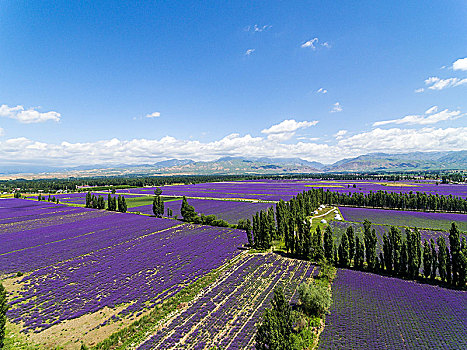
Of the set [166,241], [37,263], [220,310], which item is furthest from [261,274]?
[37,263]

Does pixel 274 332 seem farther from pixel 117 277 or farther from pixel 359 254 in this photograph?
pixel 117 277

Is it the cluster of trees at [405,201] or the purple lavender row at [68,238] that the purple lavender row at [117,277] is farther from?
the cluster of trees at [405,201]

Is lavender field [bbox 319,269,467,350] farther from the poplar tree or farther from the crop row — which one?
the crop row

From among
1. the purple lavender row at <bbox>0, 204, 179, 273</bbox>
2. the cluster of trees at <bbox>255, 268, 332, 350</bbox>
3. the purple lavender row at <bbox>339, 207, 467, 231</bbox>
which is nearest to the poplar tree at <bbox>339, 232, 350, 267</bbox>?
the cluster of trees at <bbox>255, 268, 332, 350</bbox>

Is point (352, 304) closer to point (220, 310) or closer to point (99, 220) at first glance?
point (220, 310)

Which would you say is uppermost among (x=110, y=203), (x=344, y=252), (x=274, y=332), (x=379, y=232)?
(x=110, y=203)

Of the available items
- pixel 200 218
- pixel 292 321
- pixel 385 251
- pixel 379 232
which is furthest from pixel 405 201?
pixel 292 321
